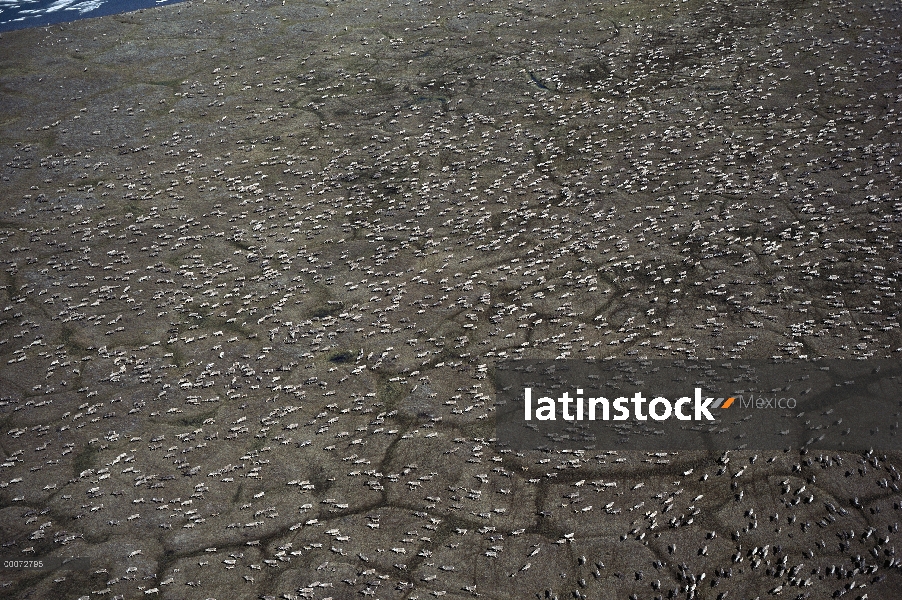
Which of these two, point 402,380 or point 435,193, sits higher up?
point 435,193

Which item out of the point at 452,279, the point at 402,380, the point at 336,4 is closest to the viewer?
the point at 402,380

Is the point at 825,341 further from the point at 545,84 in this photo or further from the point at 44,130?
the point at 44,130

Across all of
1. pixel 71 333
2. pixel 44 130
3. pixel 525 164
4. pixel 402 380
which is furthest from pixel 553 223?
pixel 44 130

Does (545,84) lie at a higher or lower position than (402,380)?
higher

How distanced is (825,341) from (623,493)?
4.69 feet

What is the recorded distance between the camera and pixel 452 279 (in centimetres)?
459

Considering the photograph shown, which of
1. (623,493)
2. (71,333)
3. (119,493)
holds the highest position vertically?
(71,333)

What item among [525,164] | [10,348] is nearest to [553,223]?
[525,164]

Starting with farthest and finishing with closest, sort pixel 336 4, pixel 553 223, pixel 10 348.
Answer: pixel 336 4, pixel 553 223, pixel 10 348

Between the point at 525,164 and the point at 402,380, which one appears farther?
the point at 525,164

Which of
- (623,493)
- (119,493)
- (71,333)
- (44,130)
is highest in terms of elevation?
(44,130)

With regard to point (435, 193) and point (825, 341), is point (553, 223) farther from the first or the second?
point (825, 341)

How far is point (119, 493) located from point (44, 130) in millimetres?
3697

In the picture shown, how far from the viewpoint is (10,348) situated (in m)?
4.27
